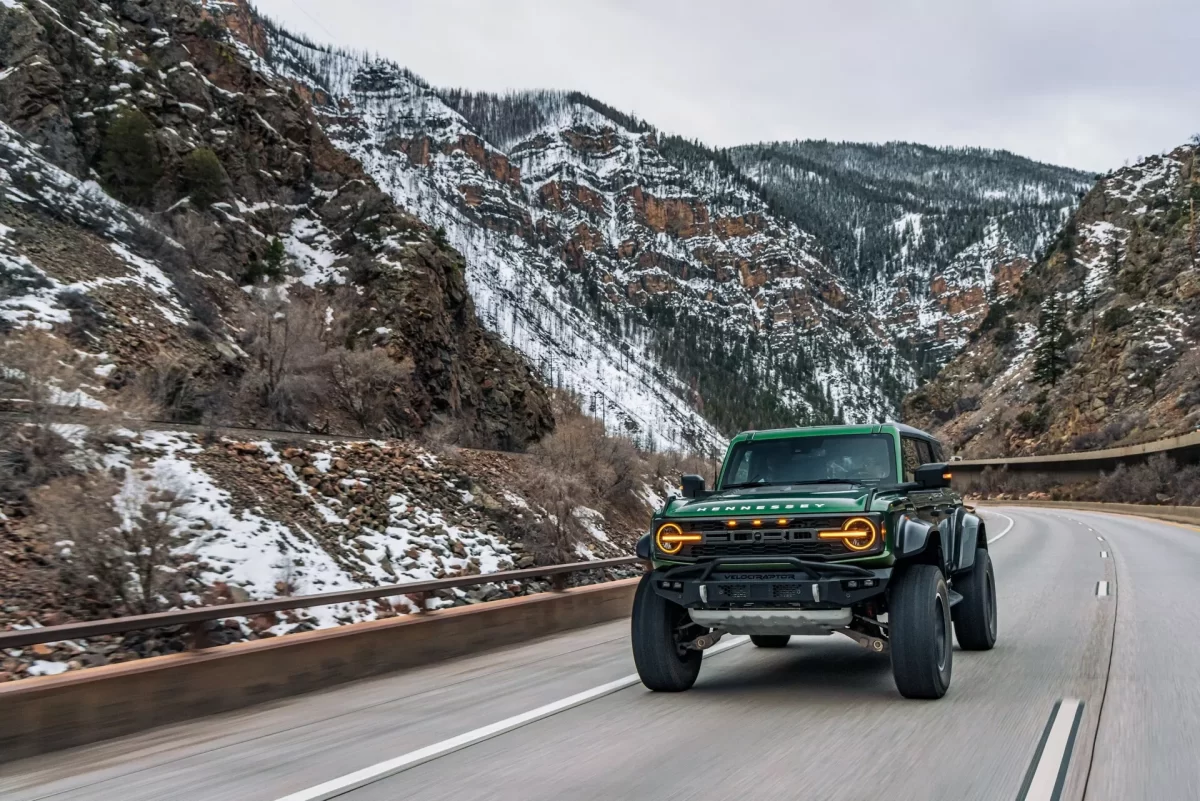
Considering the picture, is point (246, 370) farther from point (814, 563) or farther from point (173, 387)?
point (814, 563)

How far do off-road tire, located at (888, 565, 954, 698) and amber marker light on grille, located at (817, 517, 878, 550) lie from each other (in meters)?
0.51

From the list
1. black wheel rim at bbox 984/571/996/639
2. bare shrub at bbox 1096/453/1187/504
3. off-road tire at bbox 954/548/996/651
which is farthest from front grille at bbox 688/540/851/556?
bare shrub at bbox 1096/453/1187/504

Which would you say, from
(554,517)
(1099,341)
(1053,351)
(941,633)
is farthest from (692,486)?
(1053,351)

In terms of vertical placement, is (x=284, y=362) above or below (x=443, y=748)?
above

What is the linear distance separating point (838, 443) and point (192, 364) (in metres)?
30.4

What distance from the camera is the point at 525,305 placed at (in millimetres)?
182375

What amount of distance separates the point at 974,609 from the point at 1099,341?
79508 mm

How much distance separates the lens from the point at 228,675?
25.0 ft

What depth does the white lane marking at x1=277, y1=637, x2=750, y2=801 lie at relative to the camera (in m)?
5.16

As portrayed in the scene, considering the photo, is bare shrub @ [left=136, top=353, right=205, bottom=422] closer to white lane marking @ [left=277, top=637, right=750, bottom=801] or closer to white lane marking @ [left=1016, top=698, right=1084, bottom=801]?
white lane marking @ [left=277, top=637, right=750, bottom=801]

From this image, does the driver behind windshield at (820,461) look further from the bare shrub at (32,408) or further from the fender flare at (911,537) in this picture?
the bare shrub at (32,408)

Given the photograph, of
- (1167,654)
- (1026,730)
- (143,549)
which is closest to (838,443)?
(1026,730)

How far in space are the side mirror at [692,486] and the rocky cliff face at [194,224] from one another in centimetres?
2522

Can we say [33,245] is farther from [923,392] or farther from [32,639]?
[923,392]
